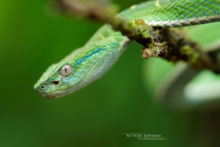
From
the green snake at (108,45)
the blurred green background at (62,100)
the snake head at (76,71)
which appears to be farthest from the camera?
the blurred green background at (62,100)

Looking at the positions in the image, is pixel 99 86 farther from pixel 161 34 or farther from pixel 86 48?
pixel 161 34

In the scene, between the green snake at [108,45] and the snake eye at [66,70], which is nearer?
the green snake at [108,45]

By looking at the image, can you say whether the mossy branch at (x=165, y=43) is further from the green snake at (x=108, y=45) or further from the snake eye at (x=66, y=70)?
the snake eye at (x=66, y=70)

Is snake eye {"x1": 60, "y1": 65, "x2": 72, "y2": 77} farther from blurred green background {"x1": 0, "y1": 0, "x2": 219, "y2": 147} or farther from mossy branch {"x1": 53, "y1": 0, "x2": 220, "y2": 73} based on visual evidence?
blurred green background {"x1": 0, "y1": 0, "x2": 219, "y2": 147}

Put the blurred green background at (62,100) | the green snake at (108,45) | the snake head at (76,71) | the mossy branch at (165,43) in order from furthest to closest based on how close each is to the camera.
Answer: the blurred green background at (62,100) < the snake head at (76,71) < the green snake at (108,45) < the mossy branch at (165,43)

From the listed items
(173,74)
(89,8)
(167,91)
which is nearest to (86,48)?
(89,8)

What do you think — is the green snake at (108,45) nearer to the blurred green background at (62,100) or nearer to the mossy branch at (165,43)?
the mossy branch at (165,43)

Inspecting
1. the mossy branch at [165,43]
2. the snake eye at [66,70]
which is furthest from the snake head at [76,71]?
the mossy branch at [165,43]
